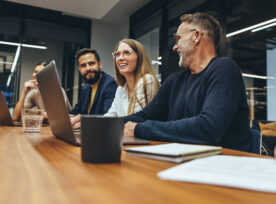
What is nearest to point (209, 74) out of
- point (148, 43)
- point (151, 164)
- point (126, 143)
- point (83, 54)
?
point (126, 143)

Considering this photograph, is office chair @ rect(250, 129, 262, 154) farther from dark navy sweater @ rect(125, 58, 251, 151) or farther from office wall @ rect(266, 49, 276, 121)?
office wall @ rect(266, 49, 276, 121)

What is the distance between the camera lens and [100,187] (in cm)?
36

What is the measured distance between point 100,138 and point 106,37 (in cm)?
545

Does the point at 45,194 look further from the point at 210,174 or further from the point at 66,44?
the point at 66,44

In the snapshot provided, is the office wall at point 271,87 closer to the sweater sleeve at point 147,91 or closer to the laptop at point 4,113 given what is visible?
the sweater sleeve at point 147,91

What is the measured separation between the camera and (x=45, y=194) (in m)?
0.32

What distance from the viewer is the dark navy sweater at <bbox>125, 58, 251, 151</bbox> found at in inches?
40.5

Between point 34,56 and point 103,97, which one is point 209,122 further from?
point 34,56

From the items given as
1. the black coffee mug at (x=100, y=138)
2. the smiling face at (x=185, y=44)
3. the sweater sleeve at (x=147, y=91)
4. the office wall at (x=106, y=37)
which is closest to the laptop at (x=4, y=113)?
the sweater sleeve at (x=147, y=91)

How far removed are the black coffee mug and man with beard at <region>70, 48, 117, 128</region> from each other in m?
1.90

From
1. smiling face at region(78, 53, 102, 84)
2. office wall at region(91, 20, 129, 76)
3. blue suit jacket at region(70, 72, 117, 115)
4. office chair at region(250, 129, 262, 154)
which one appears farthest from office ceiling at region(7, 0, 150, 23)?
office chair at region(250, 129, 262, 154)

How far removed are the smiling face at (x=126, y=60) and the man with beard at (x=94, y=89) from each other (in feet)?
1.55

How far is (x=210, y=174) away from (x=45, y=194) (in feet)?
0.83

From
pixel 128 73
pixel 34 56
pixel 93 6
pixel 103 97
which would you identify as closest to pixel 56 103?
pixel 128 73
